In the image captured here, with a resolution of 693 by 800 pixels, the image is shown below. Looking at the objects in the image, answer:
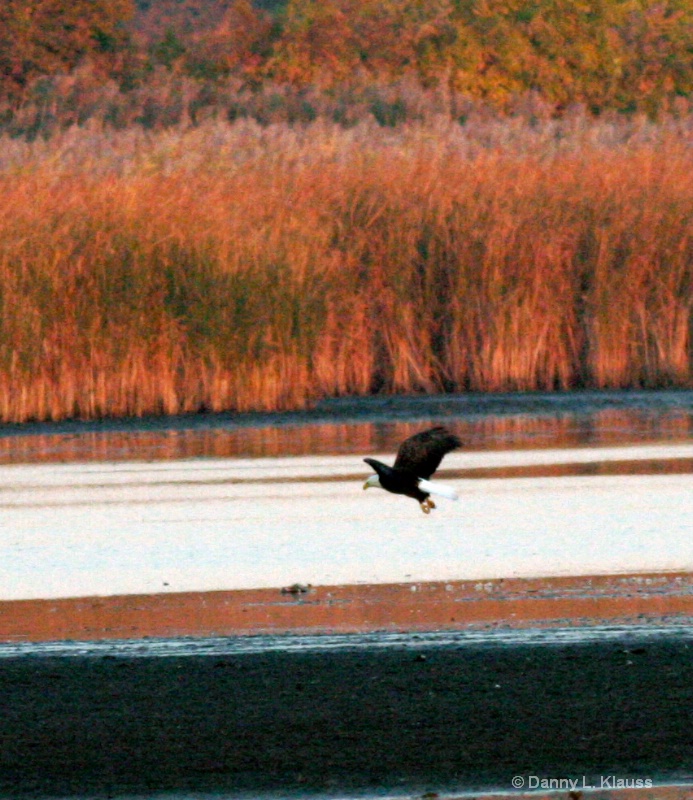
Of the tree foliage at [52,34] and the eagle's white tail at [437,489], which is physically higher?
the tree foliage at [52,34]

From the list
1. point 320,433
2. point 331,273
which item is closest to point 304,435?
point 320,433

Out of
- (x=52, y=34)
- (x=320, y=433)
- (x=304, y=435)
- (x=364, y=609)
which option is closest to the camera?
(x=364, y=609)

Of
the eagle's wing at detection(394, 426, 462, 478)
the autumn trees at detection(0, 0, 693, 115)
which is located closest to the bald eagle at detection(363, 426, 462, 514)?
the eagle's wing at detection(394, 426, 462, 478)

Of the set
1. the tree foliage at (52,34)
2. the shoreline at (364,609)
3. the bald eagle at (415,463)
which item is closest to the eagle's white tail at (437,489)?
the bald eagle at (415,463)

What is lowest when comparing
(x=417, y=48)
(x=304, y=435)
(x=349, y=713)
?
(x=349, y=713)

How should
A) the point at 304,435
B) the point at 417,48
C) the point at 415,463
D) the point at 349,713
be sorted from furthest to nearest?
the point at 417,48 → the point at 304,435 → the point at 415,463 → the point at 349,713

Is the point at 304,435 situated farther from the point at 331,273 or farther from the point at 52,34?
the point at 52,34

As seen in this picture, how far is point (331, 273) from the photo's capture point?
18969 millimetres

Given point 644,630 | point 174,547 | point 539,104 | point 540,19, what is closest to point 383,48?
point 540,19
